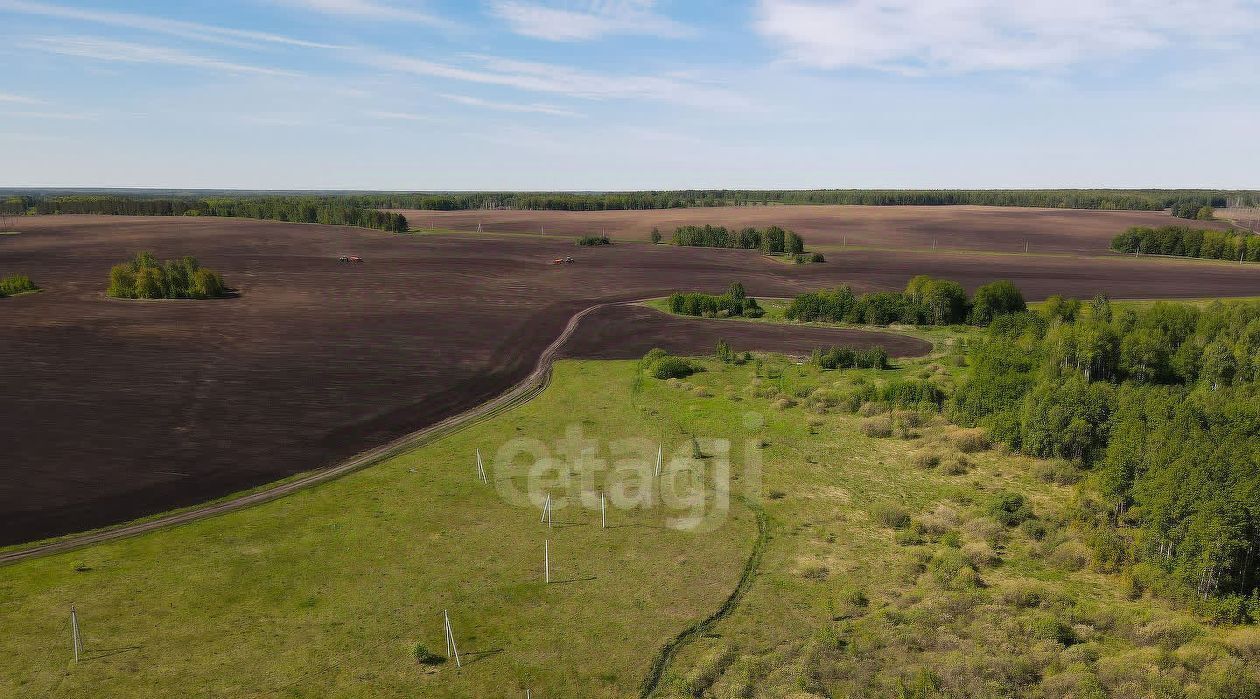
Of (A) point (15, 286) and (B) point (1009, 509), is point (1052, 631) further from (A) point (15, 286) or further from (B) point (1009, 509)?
(A) point (15, 286)

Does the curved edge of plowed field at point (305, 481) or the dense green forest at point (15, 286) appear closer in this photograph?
the curved edge of plowed field at point (305, 481)

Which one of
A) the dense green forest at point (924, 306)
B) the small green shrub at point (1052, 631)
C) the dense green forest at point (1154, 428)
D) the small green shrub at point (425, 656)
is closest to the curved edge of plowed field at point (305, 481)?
the small green shrub at point (425, 656)

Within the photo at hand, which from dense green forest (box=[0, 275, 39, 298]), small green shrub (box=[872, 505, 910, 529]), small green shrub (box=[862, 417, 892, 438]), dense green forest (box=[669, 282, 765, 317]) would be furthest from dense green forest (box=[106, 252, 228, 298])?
small green shrub (box=[872, 505, 910, 529])

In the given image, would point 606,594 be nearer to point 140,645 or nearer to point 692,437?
point 140,645

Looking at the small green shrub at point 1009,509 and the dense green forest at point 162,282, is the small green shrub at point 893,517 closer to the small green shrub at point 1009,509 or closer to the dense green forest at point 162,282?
the small green shrub at point 1009,509

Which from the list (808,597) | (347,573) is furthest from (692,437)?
(347,573)

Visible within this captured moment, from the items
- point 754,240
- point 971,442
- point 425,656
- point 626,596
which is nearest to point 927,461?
point 971,442

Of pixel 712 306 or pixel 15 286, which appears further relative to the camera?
pixel 15 286
